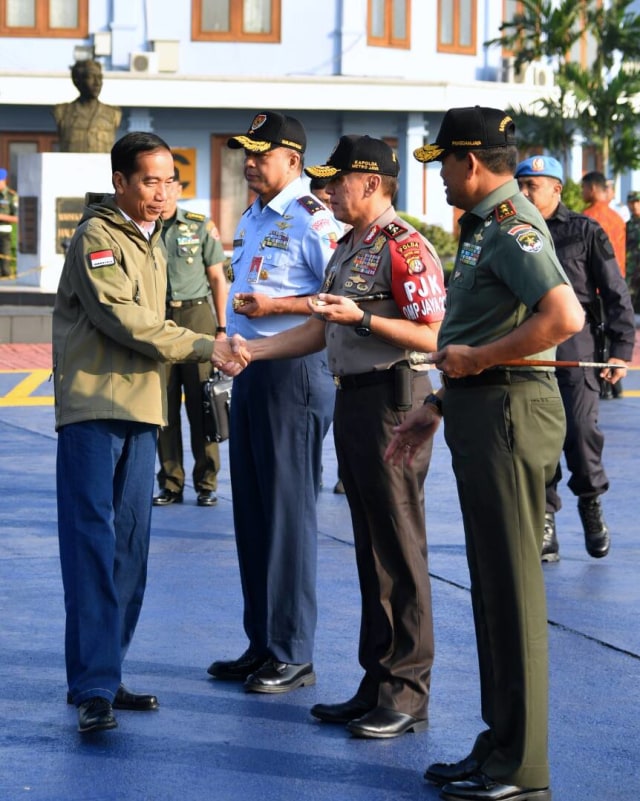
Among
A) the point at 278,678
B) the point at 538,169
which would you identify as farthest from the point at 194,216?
the point at 278,678

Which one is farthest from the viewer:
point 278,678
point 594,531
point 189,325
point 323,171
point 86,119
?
point 86,119

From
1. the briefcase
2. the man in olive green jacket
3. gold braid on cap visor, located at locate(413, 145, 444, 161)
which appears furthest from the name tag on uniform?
gold braid on cap visor, located at locate(413, 145, 444, 161)

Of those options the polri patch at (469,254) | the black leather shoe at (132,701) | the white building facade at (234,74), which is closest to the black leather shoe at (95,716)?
the black leather shoe at (132,701)

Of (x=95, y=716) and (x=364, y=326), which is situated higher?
(x=364, y=326)

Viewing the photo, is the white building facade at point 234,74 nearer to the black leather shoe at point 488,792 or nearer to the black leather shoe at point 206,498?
the black leather shoe at point 206,498

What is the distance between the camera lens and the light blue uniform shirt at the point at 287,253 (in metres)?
5.92

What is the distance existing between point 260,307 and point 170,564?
255cm

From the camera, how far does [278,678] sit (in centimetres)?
587

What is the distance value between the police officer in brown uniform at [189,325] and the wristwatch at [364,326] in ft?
14.8

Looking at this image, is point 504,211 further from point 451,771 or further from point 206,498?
point 206,498

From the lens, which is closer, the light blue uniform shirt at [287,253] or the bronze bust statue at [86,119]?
the light blue uniform shirt at [287,253]

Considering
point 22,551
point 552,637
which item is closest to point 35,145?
point 22,551

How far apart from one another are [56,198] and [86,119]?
3.76 feet

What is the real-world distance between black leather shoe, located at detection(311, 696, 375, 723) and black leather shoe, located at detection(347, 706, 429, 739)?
0.25ft
